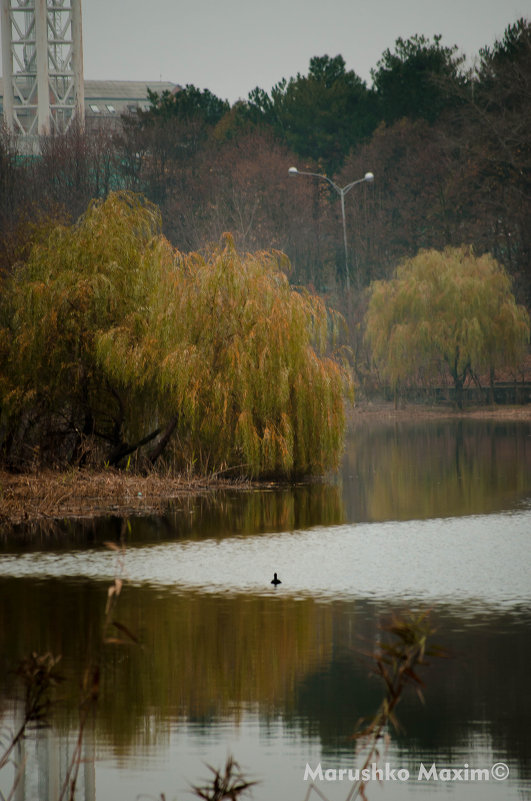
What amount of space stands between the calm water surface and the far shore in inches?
35.1

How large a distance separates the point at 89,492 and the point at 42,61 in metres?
74.0

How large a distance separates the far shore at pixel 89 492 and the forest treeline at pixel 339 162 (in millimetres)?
28451

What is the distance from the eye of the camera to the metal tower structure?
284 ft

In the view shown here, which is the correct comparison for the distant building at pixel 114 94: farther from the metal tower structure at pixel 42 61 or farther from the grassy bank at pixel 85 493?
the grassy bank at pixel 85 493

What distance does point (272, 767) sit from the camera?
22.3 ft

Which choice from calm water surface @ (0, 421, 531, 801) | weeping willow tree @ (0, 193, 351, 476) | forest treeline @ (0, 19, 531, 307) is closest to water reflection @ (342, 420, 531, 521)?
calm water surface @ (0, 421, 531, 801)

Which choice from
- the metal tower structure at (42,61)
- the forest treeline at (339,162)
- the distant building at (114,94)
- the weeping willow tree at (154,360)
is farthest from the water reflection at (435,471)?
the distant building at (114,94)

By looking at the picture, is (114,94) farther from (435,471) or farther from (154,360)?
(154,360)

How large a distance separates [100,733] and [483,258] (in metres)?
42.2

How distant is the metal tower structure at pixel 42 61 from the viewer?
86562 mm

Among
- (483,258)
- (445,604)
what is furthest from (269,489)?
(483,258)

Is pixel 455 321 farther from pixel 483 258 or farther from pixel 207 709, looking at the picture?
pixel 207 709

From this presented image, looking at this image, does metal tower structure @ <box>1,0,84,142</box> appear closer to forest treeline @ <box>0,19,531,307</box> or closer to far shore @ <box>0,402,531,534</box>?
forest treeline @ <box>0,19,531,307</box>

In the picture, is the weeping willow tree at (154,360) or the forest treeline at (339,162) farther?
the forest treeline at (339,162)
